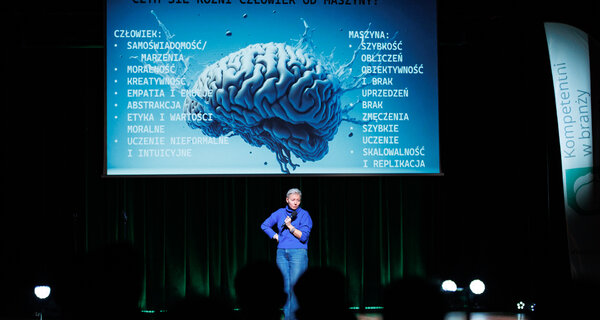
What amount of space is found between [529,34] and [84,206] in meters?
4.94

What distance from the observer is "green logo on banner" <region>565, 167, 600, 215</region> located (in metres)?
5.21

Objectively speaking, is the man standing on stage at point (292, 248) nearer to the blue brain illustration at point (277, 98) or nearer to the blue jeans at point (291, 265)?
→ the blue jeans at point (291, 265)

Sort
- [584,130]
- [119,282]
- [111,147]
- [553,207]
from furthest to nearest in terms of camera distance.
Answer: [553,207] → [111,147] → [584,130] → [119,282]

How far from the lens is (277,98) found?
6.31 m

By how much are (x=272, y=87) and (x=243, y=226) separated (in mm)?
1621

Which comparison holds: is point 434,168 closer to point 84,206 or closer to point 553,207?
point 553,207

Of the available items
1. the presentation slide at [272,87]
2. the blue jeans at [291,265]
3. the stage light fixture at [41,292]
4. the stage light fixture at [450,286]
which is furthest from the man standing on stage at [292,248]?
the stage light fixture at [41,292]

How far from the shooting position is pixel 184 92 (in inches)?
247

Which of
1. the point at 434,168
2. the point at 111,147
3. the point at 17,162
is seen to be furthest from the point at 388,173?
the point at 17,162

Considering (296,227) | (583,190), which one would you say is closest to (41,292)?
(296,227)


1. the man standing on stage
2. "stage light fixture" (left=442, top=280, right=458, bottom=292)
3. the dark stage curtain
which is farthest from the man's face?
"stage light fixture" (left=442, top=280, right=458, bottom=292)

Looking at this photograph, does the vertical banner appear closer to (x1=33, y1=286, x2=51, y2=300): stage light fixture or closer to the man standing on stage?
the man standing on stage

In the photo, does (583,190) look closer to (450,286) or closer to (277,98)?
(450,286)

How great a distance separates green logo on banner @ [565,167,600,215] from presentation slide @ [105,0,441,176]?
1.28m
